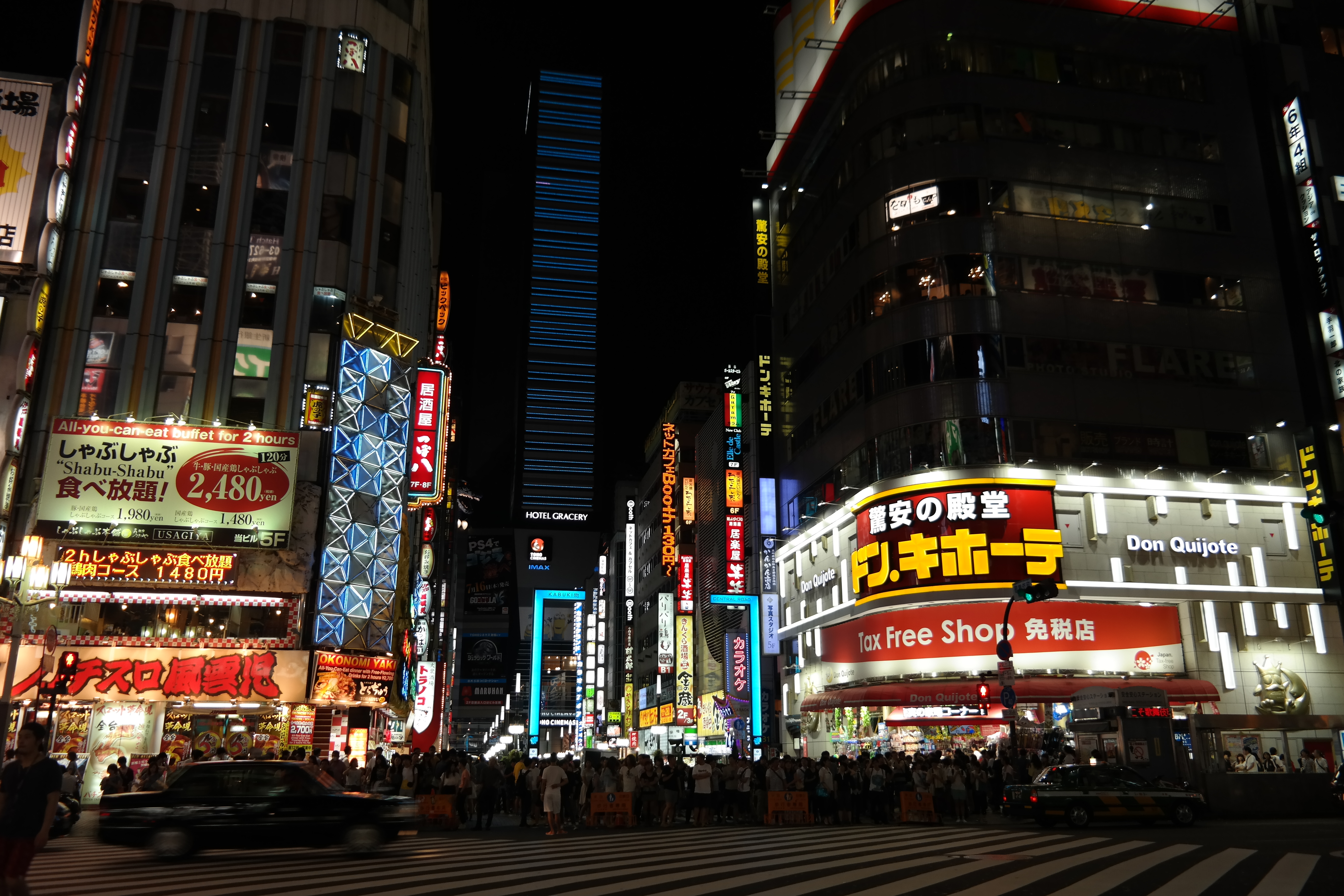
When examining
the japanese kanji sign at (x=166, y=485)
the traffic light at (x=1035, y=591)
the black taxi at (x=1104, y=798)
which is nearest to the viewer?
the black taxi at (x=1104, y=798)

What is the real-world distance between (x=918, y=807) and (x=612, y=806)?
742cm

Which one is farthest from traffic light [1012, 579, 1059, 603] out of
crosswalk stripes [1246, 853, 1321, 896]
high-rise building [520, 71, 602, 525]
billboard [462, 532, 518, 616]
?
high-rise building [520, 71, 602, 525]

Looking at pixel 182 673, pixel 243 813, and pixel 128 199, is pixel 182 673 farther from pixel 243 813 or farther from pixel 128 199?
pixel 128 199

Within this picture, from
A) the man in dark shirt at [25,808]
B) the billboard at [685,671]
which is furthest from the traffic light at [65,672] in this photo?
the billboard at [685,671]

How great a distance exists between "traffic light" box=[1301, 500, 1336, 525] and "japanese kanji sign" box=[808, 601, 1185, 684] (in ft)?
20.9

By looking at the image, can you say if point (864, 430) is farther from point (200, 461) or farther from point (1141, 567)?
point (200, 461)

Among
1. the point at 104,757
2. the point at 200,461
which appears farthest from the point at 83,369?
the point at 104,757

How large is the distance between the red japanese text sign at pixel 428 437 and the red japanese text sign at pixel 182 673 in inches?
341

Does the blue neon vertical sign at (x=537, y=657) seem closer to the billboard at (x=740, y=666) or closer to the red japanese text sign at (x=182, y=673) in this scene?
the billboard at (x=740, y=666)

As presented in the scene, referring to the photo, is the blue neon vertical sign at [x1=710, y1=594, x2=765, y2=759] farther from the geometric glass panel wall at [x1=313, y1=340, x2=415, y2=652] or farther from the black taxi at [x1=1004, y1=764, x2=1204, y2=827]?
the black taxi at [x1=1004, y1=764, x2=1204, y2=827]

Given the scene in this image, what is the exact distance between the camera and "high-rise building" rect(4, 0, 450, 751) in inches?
1237

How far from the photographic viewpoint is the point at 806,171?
151ft

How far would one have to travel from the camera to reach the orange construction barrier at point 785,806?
24.1m

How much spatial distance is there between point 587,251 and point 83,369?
422 ft
